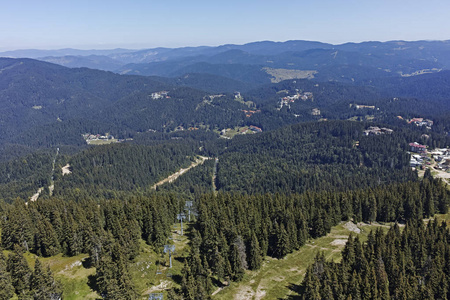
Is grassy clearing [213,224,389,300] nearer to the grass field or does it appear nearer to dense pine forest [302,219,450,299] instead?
Answer: the grass field

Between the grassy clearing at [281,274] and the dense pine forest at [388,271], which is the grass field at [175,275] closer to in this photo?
the grassy clearing at [281,274]

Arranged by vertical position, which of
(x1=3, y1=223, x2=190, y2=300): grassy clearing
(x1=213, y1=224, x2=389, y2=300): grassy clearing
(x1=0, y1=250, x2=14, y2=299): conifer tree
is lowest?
(x1=213, y1=224, x2=389, y2=300): grassy clearing

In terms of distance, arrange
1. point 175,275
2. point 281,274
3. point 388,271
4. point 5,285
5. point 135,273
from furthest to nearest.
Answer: point 281,274, point 175,275, point 135,273, point 388,271, point 5,285

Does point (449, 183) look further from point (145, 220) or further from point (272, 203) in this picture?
point (145, 220)

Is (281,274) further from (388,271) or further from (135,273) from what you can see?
(135,273)

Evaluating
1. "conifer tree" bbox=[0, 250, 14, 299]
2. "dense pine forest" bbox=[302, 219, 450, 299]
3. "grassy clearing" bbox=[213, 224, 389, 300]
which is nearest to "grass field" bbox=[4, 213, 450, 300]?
"grassy clearing" bbox=[213, 224, 389, 300]

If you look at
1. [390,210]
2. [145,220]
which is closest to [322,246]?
[390,210]

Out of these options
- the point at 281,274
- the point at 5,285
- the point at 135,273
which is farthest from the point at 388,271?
the point at 5,285

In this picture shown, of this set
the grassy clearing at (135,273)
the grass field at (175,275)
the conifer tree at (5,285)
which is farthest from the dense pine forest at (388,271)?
the conifer tree at (5,285)
